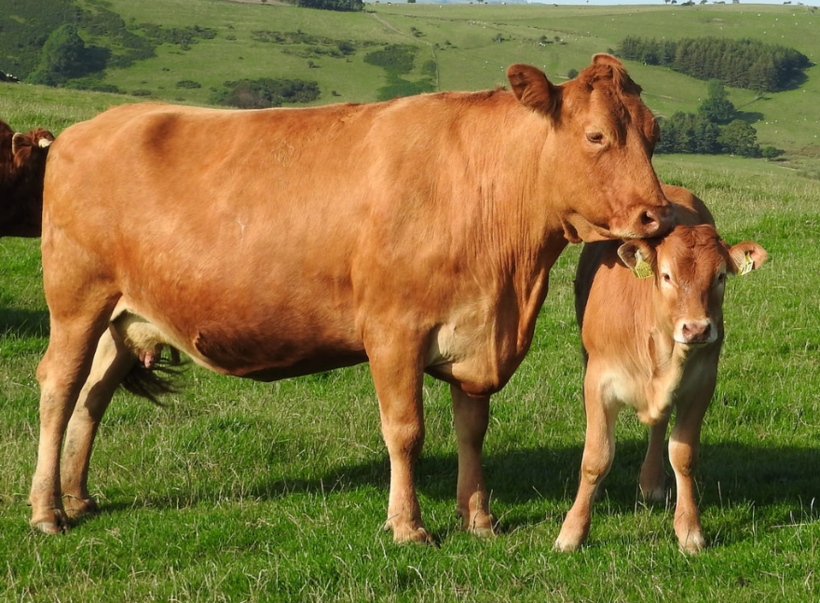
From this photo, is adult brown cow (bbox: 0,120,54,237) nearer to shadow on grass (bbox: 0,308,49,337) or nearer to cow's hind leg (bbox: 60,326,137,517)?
shadow on grass (bbox: 0,308,49,337)

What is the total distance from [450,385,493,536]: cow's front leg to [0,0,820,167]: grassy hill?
7424 centimetres

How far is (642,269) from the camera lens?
5875mm

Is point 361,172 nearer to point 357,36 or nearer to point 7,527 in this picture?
point 7,527

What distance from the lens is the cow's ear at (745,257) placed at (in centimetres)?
573

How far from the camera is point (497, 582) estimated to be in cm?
540

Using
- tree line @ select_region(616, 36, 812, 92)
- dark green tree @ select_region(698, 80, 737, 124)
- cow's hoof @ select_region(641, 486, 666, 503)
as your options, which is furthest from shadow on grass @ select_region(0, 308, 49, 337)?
tree line @ select_region(616, 36, 812, 92)

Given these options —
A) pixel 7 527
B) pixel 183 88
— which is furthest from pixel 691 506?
pixel 183 88

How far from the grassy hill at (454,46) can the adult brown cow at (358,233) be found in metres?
74.4

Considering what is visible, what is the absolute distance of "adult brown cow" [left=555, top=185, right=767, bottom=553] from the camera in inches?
222

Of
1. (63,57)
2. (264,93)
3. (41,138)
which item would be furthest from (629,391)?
(63,57)

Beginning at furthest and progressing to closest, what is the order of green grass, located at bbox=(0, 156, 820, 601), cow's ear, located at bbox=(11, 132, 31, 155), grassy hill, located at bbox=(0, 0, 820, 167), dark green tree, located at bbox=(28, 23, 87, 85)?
dark green tree, located at bbox=(28, 23, 87, 85), grassy hill, located at bbox=(0, 0, 820, 167), cow's ear, located at bbox=(11, 132, 31, 155), green grass, located at bbox=(0, 156, 820, 601)

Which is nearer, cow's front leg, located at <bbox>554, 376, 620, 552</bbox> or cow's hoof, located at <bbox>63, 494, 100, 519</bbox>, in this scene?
cow's front leg, located at <bbox>554, 376, 620, 552</bbox>

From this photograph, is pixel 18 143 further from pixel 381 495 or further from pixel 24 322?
pixel 381 495

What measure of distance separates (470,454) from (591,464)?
34.5 inches
